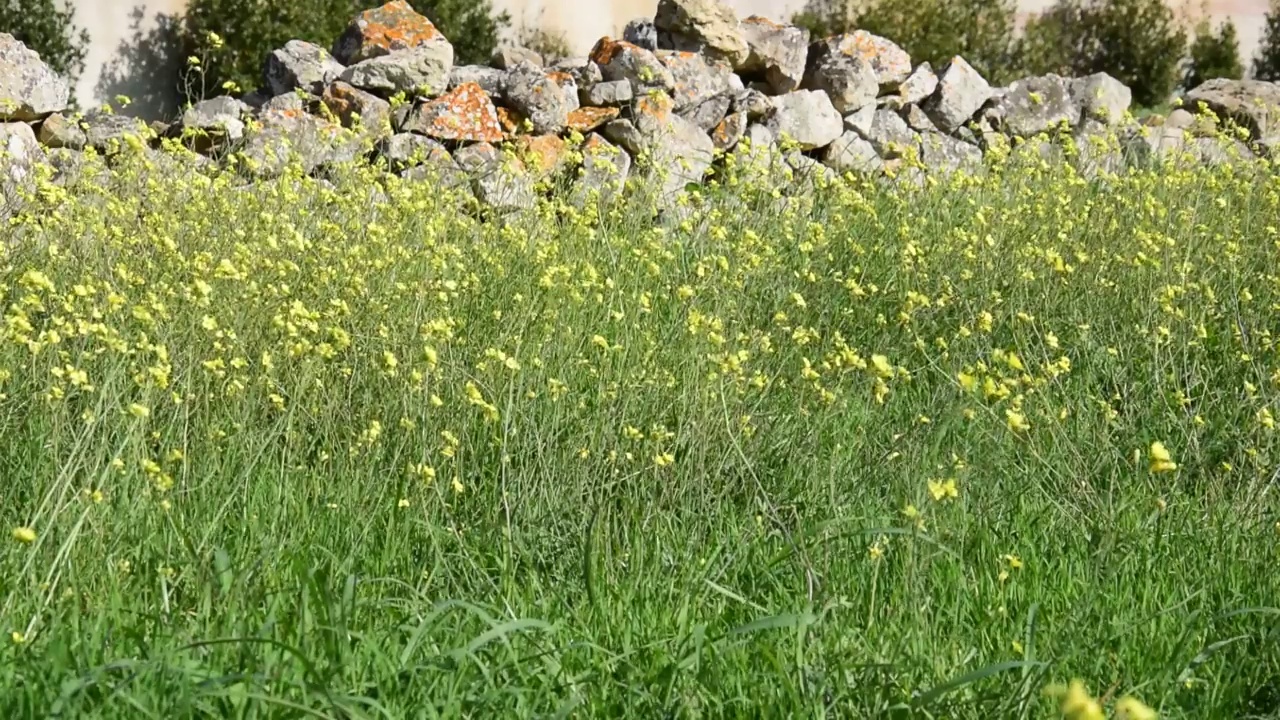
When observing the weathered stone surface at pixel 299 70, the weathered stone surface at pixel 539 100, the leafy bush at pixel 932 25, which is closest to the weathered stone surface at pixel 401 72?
the weathered stone surface at pixel 299 70

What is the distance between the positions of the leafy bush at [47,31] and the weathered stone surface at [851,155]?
5255 mm

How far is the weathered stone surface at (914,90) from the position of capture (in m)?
7.74

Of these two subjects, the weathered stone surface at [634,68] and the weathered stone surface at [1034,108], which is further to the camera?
the weathered stone surface at [1034,108]

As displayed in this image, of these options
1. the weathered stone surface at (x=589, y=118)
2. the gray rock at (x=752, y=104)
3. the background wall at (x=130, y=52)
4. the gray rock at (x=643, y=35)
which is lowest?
the background wall at (x=130, y=52)

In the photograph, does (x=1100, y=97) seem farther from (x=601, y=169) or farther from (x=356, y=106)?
(x=356, y=106)

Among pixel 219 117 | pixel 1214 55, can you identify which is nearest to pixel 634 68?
pixel 219 117

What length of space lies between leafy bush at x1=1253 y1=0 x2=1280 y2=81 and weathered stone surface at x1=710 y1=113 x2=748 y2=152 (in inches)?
369

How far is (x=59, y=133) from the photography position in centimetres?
605

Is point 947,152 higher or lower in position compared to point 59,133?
higher

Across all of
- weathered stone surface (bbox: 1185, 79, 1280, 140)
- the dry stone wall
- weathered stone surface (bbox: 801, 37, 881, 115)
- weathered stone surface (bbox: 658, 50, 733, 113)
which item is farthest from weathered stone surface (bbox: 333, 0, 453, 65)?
weathered stone surface (bbox: 1185, 79, 1280, 140)

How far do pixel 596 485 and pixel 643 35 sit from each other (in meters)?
5.10

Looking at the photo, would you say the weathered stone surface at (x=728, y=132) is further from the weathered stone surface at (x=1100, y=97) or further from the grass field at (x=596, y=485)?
the weathered stone surface at (x=1100, y=97)

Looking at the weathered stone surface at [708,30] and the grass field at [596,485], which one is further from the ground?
the weathered stone surface at [708,30]

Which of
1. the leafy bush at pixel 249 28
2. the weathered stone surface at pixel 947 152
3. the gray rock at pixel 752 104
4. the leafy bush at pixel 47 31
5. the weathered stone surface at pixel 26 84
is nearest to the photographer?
the weathered stone surface at pixel 26 84
